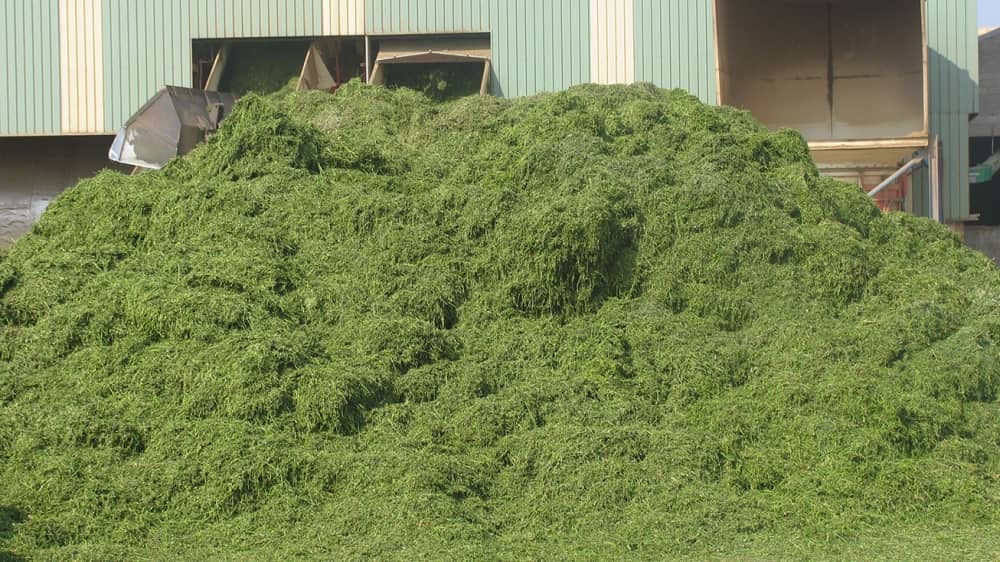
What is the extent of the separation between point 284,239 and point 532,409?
10.0ft

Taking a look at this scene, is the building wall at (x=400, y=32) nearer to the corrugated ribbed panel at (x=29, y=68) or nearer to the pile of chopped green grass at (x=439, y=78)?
the corrugated ribbed panel at (x=29, y=68)

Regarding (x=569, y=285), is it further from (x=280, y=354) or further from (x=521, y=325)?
(x=280, y=354)

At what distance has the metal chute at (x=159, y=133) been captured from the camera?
13.3 metres

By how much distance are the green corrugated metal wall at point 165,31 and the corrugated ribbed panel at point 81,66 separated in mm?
130

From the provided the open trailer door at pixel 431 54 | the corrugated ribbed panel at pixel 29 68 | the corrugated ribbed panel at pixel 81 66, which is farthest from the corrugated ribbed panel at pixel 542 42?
the corrugated ribbed panel at pixel 29 68

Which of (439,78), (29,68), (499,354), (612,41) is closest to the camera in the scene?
(499,354)

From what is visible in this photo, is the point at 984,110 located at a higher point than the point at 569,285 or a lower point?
higher

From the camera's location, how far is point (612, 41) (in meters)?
16.2

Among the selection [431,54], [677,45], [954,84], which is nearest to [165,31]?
[431,54]

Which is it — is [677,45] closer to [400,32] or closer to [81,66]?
[400,32]

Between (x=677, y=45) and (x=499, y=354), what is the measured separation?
886 centimetres

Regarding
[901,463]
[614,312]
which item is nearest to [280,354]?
[614,312]

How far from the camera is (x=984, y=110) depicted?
21703 mm

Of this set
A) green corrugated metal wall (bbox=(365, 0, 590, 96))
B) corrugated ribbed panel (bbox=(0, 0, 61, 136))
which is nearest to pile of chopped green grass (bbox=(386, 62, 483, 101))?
green corrugated metal wall (bbox=(365, 0, 590, 96))
